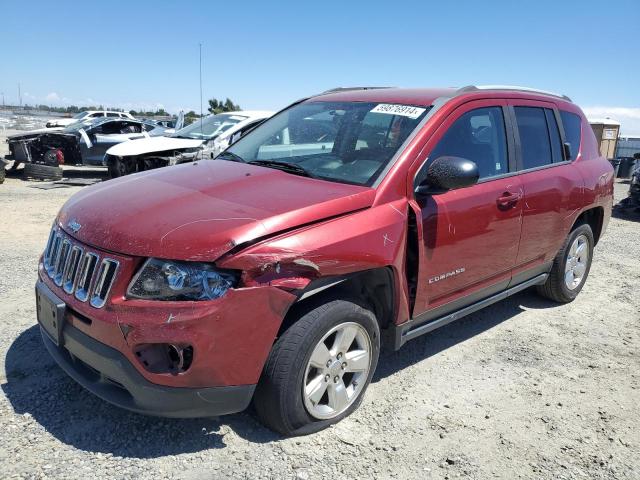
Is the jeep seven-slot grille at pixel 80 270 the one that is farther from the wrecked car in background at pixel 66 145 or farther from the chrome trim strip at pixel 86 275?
the wrecked car in background at pixel 66 145

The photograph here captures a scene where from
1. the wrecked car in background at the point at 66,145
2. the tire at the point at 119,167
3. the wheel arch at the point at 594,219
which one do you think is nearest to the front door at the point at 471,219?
the wheel arch at the point at 594,219

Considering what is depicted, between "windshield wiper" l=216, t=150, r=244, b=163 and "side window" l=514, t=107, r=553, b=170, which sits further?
"side window" l=514, t=107, r=553, b=170

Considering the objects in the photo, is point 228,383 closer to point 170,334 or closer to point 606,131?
point 170,334

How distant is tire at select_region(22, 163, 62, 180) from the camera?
1266 centimetres

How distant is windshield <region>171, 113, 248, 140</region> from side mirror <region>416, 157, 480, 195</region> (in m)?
8.02

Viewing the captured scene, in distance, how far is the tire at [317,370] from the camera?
2.59 m

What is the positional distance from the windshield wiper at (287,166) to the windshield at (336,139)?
16 millimetres

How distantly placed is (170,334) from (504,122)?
9.58 feet

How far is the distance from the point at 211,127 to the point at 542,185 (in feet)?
Answer: 27.0

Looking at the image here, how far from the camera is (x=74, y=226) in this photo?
281 centimetres

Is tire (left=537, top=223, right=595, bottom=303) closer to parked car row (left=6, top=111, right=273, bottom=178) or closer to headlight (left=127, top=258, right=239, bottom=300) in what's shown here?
headlight (left=127, top=258, right=239, bottom=300)

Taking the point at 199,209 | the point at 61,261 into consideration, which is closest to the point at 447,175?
the point at 199,209

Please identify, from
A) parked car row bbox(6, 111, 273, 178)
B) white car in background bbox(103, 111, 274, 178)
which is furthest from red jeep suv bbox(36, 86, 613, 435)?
white car in background bbox(103, 111, 274, 178)

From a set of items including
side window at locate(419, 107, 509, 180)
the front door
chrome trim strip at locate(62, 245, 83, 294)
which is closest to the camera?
chrome trim strip at locate(62, 245, 83, 294)
